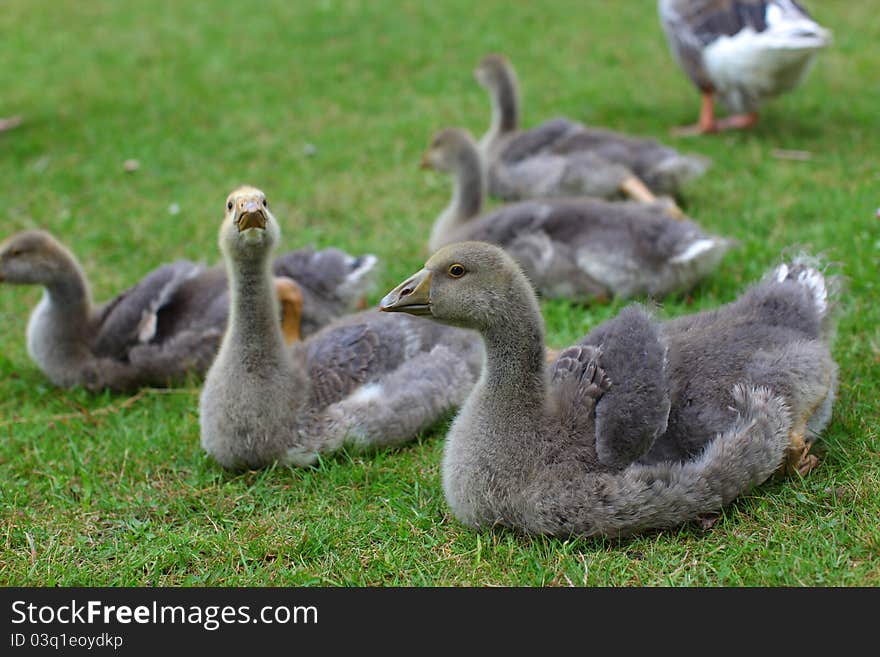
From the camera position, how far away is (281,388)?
5.04 meters

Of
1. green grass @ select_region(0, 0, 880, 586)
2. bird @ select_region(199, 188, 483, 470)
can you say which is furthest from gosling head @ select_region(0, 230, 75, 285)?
bird @ select_region(199, 188, 483, 470)

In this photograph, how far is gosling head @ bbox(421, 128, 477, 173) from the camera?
792cm

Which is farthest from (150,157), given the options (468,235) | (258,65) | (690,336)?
(690,336)

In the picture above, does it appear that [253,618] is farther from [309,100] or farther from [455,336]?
Answer: [309,100]

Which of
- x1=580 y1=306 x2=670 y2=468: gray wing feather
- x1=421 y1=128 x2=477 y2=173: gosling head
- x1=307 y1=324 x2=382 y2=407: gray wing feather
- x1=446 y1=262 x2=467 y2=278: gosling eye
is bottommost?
x1=307 y1=324 x2=382 y2=407: gray wing feather

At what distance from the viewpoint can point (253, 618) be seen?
370 cm

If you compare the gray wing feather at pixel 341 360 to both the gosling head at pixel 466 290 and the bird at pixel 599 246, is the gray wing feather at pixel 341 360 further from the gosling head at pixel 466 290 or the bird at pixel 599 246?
the bird at pixel 599 246

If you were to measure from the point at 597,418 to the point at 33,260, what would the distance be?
167 inches

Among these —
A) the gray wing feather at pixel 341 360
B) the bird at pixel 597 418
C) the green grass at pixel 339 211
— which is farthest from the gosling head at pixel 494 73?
the bird at pixel 597 418

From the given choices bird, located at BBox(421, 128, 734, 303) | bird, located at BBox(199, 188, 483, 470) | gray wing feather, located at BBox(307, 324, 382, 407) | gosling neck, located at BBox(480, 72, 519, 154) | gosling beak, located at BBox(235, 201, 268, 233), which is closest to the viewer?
gosling beak, located at BBox(235, 201, 268, 233)

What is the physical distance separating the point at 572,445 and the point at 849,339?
253cm

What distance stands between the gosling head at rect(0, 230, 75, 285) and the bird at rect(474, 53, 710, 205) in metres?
3.73

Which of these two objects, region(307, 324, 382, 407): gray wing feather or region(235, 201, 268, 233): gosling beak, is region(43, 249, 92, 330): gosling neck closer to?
region(307, 324, 382, 407): gray wing feather

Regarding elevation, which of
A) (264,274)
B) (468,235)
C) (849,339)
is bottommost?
(849,339)
